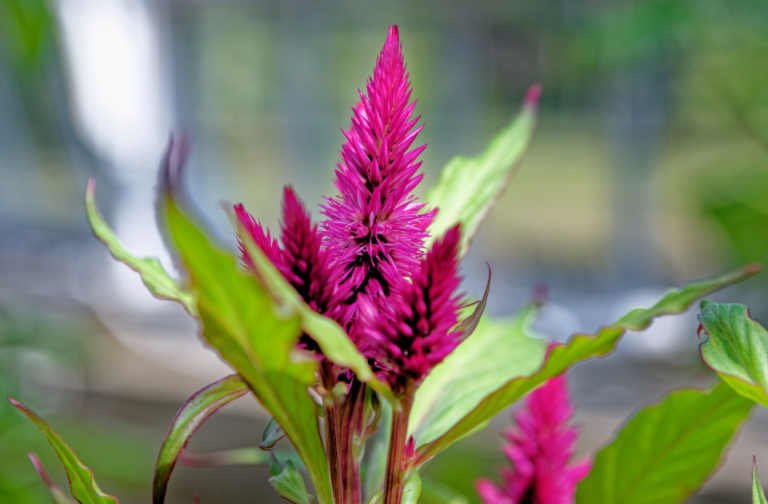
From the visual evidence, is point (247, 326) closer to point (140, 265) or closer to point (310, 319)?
point (310, 319)

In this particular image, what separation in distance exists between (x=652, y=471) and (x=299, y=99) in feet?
7.43

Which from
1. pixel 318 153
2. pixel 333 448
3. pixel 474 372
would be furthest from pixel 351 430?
pixel 318 153

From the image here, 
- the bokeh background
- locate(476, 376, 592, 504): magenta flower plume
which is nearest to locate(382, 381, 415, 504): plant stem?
locate(476, 376, 592, 504): magenta flower plume

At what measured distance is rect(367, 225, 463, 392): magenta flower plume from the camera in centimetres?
17

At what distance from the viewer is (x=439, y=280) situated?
17 cm

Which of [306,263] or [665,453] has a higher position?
[306,263]

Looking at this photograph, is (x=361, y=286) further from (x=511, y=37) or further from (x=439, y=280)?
(x=511, y=37)

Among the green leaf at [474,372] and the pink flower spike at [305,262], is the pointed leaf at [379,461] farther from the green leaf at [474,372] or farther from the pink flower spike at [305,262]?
the pink flower spike at [305,262]

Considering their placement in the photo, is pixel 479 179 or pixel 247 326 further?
pixel 479 179

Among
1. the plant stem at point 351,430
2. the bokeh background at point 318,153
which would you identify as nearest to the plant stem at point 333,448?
the plant stem at point 351,430

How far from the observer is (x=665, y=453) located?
26 centimetres

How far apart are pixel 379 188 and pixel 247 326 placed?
0.25 feet

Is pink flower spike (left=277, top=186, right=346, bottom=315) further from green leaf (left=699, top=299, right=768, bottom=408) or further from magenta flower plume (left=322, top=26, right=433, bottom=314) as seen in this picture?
green leaf (left=699, top=299, right=768, bottom=408)

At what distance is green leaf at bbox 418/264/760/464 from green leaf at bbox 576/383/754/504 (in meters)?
0.07
